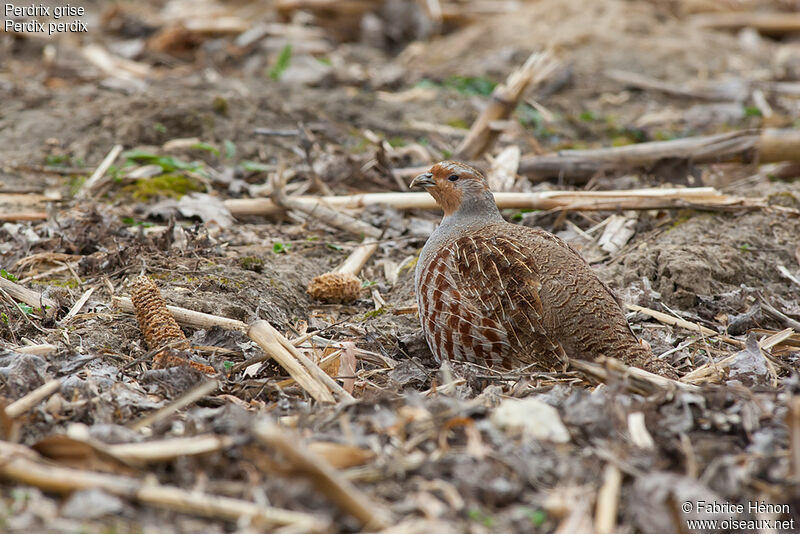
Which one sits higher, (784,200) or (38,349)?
(38,349)

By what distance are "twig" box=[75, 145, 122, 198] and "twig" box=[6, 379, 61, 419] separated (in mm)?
3440

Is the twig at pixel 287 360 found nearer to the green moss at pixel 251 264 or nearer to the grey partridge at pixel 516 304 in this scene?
the grey partridge at pixel 516 304

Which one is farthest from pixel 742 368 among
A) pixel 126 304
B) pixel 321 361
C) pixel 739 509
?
pixel 126 304

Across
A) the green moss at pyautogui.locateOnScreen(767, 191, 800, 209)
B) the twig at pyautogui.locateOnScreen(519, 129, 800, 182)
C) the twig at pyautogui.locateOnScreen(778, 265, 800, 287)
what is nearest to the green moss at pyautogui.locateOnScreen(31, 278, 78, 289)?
the twig at pyautogui.locateOnScreen(519, 129, 800, 182)

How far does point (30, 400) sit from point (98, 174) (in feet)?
12.5

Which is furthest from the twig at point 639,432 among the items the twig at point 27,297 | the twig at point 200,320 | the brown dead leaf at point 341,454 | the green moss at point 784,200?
the green moss at point 784,200

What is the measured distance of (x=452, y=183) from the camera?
473cm

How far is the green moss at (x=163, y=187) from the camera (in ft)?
20.8

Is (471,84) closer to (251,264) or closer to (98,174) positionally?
(98,174)

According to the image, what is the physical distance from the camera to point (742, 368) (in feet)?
12.9

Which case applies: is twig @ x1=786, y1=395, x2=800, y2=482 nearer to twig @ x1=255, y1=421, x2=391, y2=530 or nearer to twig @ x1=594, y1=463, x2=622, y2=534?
twig @ x1=594, y1=463, x2=622, y2=534

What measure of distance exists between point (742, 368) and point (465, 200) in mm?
1694

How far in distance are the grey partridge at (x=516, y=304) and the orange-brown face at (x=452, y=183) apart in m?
0.20

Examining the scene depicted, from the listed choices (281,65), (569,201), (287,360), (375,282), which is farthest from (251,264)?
(281,65)
